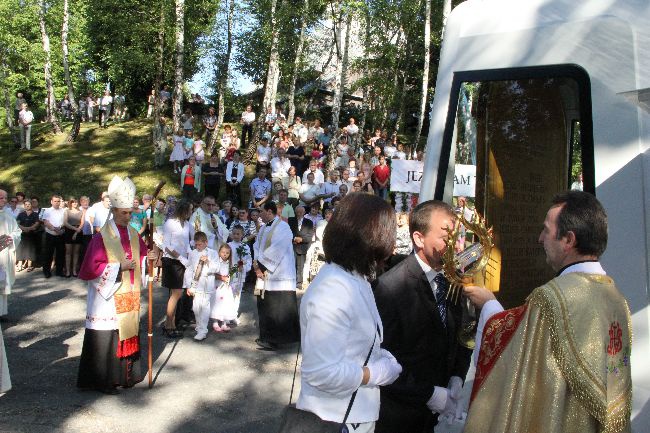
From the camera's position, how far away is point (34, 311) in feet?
37.0

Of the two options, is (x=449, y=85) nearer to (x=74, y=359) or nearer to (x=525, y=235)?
(x=525, y=235)

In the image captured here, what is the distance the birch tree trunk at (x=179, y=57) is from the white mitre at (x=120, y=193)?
16.5 meters

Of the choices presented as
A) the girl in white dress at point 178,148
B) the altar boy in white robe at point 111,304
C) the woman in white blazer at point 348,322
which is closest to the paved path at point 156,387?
the altar boy in white robe at point 111,304

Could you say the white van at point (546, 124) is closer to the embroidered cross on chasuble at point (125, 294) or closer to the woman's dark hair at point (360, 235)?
the woman's dark hair at point (360, 235)

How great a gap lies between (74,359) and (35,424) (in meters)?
2.40

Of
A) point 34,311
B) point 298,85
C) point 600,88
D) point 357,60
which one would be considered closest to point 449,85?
point 600,88

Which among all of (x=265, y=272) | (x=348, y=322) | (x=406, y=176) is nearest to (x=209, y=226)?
(x=265, y=272)

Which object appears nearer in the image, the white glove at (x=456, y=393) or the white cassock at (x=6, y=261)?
the white glove at (x=456, y=393)

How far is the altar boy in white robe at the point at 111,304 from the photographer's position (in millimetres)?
7121

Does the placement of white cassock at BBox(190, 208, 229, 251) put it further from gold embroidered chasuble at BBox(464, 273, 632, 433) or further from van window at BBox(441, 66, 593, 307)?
gold embroidered chasuble at BBox(464, 273, 632, 433)

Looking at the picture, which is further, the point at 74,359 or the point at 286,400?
the point at 74,359

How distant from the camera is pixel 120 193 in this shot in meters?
7.13

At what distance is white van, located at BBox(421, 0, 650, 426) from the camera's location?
3246 mm

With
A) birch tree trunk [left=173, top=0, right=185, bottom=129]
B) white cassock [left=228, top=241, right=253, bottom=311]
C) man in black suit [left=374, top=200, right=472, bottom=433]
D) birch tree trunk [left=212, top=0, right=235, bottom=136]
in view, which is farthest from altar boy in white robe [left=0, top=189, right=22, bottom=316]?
birch tree trunk [left=212, top=0, right=235, bottom=136]
